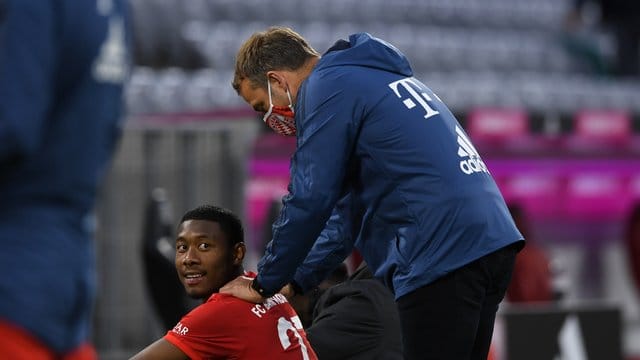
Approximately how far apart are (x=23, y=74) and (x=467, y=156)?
1.62 meters

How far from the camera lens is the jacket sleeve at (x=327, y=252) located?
3695mm

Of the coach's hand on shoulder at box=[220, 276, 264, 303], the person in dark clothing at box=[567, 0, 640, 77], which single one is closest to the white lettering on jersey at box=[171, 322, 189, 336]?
Answer: the coach's hand on shoulder at box=[220, 276, 264, 303]

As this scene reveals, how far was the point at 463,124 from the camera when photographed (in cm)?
1191

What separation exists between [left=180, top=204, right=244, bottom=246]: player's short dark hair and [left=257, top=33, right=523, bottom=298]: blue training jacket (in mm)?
270

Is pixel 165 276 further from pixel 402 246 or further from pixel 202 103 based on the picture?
pixel 202 103

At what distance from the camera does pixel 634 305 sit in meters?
12.8

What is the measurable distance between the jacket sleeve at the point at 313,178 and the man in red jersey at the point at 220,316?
0.69ft

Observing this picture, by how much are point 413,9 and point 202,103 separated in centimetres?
684

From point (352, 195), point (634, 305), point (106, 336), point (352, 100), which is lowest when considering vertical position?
point (634, 305)

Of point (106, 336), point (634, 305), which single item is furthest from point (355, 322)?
point (634, 305)

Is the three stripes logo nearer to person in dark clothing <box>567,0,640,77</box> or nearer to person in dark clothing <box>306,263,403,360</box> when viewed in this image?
person in dark clothing <box>306,263,403,360</box>

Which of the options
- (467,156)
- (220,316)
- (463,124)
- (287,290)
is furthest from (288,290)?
(463,124)

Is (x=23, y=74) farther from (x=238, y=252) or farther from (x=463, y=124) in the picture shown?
(x=463, y=124)

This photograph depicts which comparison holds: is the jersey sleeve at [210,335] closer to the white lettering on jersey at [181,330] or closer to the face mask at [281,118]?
the white lettering on jersey at [181,330]
